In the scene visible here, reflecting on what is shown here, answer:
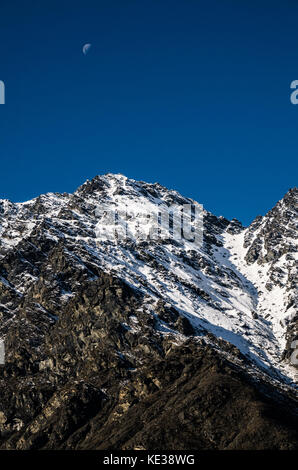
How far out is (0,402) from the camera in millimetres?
176625

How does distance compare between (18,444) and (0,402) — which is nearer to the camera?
(18,444)

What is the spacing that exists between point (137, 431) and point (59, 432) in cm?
2983

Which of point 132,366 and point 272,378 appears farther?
point 272,378

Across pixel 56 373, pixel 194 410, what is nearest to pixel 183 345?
pixel 56 373

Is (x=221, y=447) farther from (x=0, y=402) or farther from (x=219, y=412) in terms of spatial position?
(x=0, y=402)

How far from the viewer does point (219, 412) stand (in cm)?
13188

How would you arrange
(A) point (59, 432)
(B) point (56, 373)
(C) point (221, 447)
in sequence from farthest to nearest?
(B) point (56, 373), (A) point (59, 432), (C) point (221, 447)

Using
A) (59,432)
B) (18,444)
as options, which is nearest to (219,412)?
(59,432)
